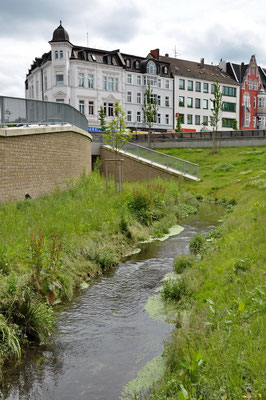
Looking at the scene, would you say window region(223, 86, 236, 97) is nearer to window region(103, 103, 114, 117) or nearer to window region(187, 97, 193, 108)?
window region(187, 97, 193, 108)

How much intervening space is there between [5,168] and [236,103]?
6567cm

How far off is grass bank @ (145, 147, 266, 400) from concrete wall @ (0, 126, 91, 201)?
6.64 m

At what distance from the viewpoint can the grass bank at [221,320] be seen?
15.4 ft

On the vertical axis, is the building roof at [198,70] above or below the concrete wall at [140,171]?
above

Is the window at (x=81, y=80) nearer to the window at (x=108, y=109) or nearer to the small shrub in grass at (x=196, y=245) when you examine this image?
the window at (x=108, y=109)

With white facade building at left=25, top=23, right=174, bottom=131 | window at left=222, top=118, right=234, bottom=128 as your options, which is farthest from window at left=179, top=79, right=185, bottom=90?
window at left=222, top=118, right=234, bottom=128

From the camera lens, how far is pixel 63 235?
10.8m

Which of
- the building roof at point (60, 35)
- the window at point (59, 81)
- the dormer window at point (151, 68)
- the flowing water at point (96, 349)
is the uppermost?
the building roof at point (60, 35)

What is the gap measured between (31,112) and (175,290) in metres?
11.1

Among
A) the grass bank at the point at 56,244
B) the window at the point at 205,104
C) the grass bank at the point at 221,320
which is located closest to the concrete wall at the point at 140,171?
the grass bank at the point at 56,244

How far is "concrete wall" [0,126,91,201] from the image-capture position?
14.2 m

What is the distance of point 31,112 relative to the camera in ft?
55.6

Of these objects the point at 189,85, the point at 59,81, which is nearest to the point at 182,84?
the point at 189,85

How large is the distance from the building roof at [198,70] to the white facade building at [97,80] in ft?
11.5
